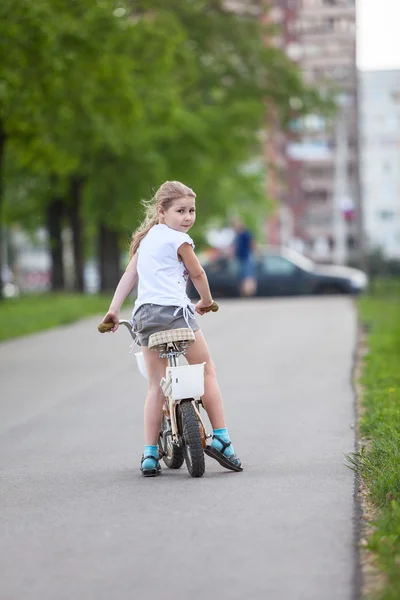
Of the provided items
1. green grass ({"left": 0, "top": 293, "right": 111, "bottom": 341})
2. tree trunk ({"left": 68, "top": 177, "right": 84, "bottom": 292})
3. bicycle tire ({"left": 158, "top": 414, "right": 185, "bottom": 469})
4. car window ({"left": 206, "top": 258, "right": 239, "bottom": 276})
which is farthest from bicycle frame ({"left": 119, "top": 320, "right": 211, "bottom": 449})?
car window ({"left": 206, "top": 258, "right": 239, "bottom": 276})

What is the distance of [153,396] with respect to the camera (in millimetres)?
7785

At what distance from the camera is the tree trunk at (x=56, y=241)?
3772cm

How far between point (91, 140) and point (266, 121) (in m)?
10.0

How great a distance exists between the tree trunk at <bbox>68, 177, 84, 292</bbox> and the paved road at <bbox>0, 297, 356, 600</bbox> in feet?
69.4

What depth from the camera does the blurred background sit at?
2233 centimetres

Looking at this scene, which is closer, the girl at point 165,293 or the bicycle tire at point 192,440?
the bicycle tire at point 192,440

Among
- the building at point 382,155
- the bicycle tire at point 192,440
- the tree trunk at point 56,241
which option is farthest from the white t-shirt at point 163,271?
the building at point 382,155

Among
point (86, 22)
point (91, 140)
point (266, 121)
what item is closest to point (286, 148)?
point (266, 121)

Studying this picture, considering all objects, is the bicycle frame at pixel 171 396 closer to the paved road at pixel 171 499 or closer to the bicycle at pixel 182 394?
the bicycle at pixel 182 394

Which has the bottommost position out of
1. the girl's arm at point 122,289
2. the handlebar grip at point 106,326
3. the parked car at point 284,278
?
the parked car at point 284,278

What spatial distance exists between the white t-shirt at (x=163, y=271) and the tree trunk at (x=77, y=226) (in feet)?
88.3

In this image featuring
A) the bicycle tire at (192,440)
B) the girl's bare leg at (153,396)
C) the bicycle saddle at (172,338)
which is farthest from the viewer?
the girl's bare leg at (153,396)

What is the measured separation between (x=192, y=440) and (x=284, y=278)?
1209 inches

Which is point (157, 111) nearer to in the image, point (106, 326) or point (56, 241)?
point (56, 241)
